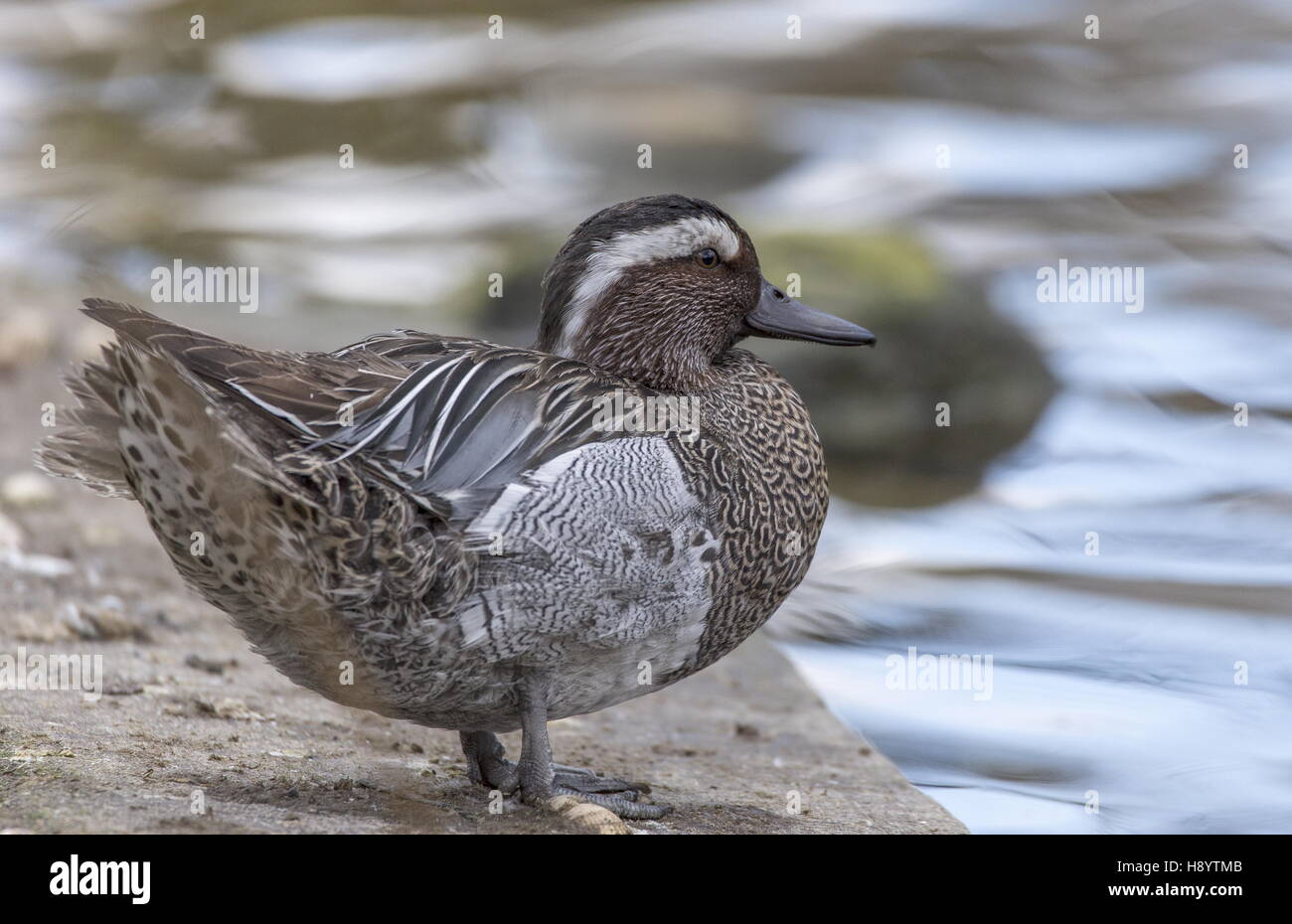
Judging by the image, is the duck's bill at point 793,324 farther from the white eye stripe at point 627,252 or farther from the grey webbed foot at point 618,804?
the grey webbed foot at point 618,804

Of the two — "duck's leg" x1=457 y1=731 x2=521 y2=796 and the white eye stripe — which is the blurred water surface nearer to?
"duck's leg" x1=457 y1=731 x2=521 y2=796

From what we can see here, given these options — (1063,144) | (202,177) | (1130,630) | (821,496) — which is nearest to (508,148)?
(202,177)

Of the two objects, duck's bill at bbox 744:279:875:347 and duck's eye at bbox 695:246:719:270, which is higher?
duck's eye at bbox 695:246:719:270

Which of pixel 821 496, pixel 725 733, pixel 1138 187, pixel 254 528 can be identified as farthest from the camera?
A: pixel 1138 187

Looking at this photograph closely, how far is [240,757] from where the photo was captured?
373 cm

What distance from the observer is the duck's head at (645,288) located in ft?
12.7

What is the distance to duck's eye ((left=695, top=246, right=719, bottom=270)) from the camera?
399cm

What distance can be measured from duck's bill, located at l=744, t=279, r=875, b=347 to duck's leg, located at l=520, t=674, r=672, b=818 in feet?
4.19

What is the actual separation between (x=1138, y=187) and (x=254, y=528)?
988cm

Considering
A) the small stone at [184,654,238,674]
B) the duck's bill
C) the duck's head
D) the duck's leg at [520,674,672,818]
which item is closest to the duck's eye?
the duck's head

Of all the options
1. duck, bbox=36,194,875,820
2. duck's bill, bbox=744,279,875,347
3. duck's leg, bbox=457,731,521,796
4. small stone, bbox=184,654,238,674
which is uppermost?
duck's bill, bbox=744,279,875,347

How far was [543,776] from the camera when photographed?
357 cm

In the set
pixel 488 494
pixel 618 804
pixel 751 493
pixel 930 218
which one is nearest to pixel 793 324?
pixel 751 493
